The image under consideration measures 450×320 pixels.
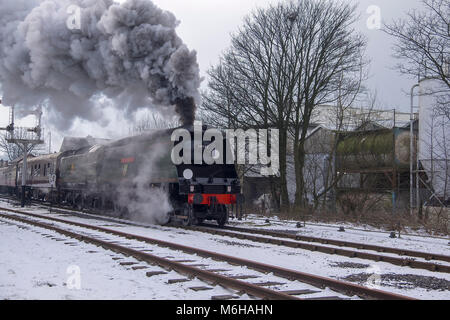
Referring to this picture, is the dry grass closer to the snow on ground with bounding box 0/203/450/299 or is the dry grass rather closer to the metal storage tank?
the snow on ground with bounding box 0/203/450/299

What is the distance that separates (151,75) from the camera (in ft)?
51.9

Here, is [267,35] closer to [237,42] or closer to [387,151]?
[237,42]

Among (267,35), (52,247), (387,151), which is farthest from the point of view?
(267,35)

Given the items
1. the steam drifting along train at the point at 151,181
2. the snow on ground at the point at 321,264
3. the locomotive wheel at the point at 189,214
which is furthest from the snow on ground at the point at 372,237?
the locomotive wheel at the point at 189,214

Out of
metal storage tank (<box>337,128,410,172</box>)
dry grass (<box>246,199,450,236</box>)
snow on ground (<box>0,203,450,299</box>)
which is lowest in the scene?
snow on ground (<box>0,203,450,299</box>)

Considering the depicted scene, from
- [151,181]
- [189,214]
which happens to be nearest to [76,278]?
[189,214]

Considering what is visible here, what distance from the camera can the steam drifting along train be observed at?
14055 millimetres

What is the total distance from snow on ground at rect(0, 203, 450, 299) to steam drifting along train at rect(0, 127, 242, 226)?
4.72 ft

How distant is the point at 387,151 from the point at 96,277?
55.5ft

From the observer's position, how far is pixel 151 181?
49.4ft

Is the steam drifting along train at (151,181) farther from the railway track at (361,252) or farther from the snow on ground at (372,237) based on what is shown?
the snow on ground at (372,237)

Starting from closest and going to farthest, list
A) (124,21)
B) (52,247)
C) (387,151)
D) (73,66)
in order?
(52,247) < (124,21) < (73,66) < (387,151)

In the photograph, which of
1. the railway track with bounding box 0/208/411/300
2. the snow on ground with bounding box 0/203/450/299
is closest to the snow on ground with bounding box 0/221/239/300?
Result: the snow on ground with bounding box 0/203/450/299

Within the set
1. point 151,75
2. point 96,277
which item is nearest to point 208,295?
point 96,277
